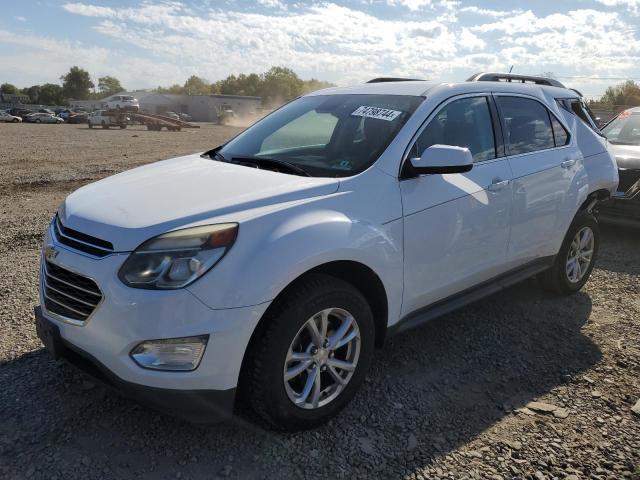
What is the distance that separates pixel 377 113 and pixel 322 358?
162cm

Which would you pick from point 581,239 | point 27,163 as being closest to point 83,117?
point 27,163

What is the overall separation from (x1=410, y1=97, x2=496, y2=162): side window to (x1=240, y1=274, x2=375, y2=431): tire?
1057mm

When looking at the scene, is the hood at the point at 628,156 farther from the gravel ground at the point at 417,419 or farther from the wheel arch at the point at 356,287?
the wheel arch at the point at 356,287

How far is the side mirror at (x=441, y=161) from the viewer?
3006 mm

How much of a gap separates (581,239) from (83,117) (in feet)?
188

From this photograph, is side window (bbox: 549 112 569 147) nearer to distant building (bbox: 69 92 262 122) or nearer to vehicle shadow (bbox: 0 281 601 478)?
vehicle shadow (bbox: 0 281 601 478)

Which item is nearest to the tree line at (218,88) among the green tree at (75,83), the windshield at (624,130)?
the green tree at (75,83)

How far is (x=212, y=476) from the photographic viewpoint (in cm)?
251

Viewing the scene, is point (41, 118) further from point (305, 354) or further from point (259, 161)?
point (305, 354)

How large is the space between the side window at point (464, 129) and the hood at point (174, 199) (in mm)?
850

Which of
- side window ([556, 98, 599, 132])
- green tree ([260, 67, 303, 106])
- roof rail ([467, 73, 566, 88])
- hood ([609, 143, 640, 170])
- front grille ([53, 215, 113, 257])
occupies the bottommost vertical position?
front grille ([53, 215, 113, 257])

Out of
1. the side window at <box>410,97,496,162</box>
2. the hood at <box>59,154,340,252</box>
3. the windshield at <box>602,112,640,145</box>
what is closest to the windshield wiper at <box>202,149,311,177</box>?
the hood at <box>59,154,340,252</box>

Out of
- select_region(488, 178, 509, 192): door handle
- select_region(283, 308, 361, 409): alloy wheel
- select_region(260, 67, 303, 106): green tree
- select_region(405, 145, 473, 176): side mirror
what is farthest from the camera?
select_region(260, 67, 303, 106): green tree

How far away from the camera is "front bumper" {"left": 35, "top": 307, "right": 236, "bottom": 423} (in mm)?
2371
